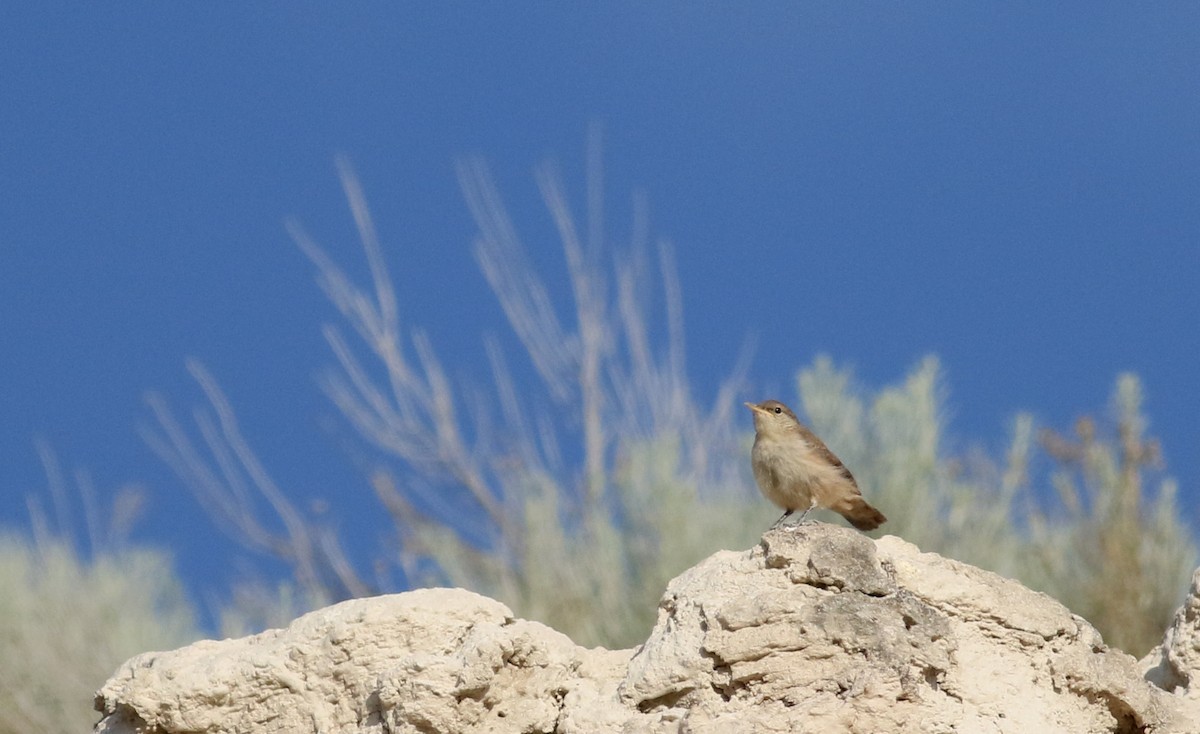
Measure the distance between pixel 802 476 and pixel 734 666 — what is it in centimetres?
321

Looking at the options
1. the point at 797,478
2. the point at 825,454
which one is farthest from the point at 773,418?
the point at 797,478

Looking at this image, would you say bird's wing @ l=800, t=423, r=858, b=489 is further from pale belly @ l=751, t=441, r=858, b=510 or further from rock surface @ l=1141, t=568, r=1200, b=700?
rock surface @ l=1141, t=568, r=1200, b=700

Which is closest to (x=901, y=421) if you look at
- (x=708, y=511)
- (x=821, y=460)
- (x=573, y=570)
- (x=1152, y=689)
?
(x=708, y=511)

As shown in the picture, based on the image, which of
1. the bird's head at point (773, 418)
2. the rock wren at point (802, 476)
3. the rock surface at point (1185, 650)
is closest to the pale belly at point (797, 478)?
the rock wren at point (802, 476)

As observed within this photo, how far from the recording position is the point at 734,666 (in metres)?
3.77

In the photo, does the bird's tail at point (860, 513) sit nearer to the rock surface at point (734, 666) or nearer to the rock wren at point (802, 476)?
the rock wren at point (802, 476)

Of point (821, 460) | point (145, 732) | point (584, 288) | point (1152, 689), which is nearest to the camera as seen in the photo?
point (1152, 689)

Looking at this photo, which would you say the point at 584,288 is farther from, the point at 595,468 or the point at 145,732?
the point at 145,732

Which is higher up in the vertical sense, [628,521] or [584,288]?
[584,288]

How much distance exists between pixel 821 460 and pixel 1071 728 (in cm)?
315

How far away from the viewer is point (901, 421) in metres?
9.80

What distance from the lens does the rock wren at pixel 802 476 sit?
695 centimetres

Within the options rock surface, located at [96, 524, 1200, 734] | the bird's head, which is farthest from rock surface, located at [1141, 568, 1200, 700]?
the bird's head

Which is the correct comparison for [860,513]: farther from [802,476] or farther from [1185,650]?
[1185,650]
